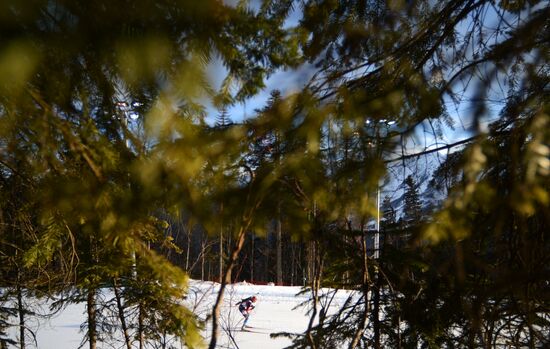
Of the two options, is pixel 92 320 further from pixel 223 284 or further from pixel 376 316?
pixel 223 284

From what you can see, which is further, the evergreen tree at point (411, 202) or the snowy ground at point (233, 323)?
the snowy ground at point (233, 323)

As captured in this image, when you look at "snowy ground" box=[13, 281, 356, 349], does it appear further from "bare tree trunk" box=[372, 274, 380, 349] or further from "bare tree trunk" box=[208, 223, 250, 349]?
"bare tree trunk" box=[208, 223, 250, 349]

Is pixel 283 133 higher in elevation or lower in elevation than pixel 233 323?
higher

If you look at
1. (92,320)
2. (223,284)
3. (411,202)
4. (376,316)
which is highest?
(411,202)

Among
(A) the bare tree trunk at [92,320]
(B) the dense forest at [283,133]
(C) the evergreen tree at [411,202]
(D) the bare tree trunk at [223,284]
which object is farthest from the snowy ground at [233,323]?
(D) the bare tree trunk at [223,284]

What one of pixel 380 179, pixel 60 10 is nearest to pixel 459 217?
pixel 380 179

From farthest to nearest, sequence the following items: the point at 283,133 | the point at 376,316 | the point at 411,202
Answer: the point at 376,316
the point at 411,202
the point at 283,133

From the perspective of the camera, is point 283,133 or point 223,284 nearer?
point 223,284

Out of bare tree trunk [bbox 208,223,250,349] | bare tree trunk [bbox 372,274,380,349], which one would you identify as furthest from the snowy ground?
bare tree trunk [bbox 208,223,250,349]

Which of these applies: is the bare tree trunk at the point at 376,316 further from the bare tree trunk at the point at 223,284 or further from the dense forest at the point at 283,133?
the bare tree trunk at the point at 223,284

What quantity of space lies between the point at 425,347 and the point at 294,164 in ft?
6.56

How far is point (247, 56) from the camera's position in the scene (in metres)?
1.80

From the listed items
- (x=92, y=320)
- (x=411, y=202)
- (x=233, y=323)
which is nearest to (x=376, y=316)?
(x=411, y=202)

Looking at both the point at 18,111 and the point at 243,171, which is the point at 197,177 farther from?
the point at 18,111
